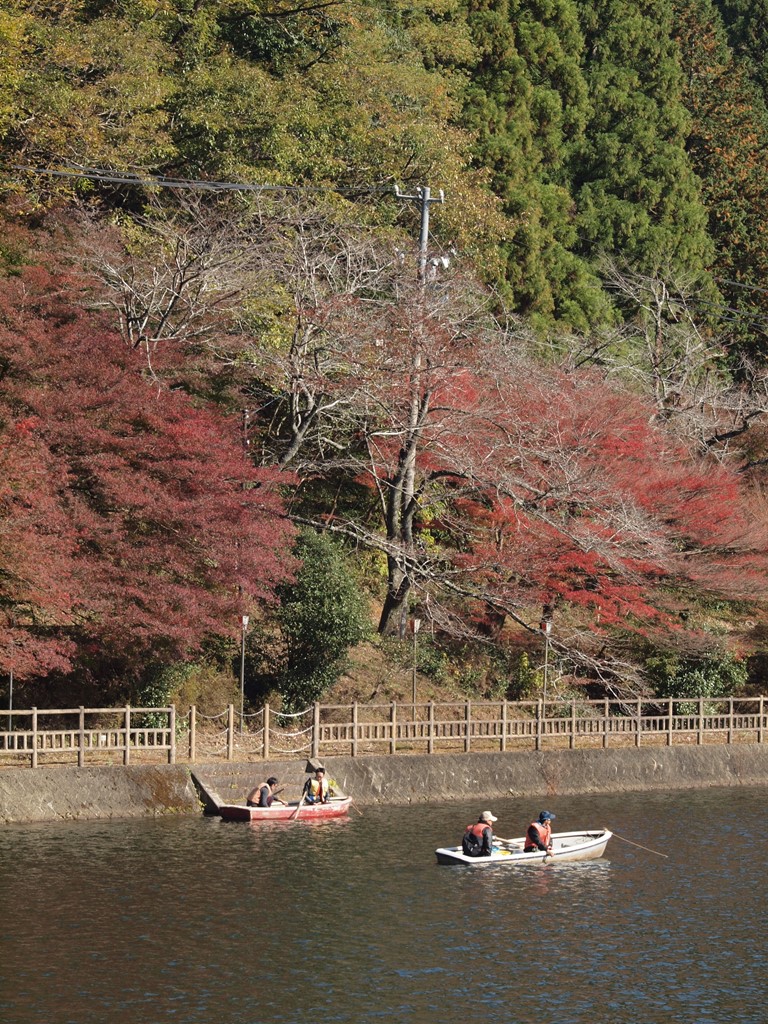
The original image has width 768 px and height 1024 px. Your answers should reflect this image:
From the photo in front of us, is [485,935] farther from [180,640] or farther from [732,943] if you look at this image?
[180,640]

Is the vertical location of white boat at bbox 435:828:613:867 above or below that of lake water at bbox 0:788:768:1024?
above

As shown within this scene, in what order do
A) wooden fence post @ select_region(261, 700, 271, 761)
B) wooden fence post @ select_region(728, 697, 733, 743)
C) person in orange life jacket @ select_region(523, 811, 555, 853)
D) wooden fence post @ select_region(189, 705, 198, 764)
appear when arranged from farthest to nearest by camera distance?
1. wooden fence post @ select_region(728, 697, 733, 743)
2. wooden fence post @ select_region(261, 700, 271, 761)
3. wooden fence post @ select_region(189, 705, 198, 764)
4. person in orange life jacket @ select_region(523, 811, 555, 853)

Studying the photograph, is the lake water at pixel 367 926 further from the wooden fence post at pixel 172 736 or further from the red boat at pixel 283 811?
the wooden fence post at pixel 172 736

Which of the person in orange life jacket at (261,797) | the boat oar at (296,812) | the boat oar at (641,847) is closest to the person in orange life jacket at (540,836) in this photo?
the boat oar at (641,847)

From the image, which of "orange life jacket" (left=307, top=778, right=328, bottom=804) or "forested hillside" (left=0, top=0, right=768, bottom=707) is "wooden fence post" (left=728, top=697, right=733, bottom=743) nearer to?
"forested hillside" (left=0, top=0, right=768, bottom=707)

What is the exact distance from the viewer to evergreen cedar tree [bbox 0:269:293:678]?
28984mm

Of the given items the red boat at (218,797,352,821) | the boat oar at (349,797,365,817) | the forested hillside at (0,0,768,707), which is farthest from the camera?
the forested hillside at (0,0,768,707)

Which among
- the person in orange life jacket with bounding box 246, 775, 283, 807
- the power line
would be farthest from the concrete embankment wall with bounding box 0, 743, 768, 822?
the power line

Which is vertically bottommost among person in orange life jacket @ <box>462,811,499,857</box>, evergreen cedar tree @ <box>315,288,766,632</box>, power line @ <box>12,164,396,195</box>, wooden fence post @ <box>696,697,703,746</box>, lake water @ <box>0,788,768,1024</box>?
lake water @ <box>0,788,768,1024</box>

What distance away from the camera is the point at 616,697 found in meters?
38.7

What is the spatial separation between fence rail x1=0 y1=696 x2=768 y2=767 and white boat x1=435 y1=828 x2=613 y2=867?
5.93 m

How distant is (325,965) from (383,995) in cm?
137

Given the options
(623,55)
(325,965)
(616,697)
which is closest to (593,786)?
(616,697)

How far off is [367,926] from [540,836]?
225 inches
